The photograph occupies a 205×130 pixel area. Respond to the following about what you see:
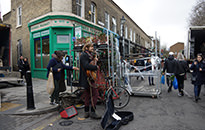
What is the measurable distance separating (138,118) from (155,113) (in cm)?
73

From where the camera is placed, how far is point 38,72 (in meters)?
12.9

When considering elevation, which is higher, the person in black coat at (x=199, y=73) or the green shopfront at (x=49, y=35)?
the green shopfront at (x=49, y=35)

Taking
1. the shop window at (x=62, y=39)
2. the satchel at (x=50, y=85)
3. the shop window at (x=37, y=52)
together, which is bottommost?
the satchel at (x=50, y=85)

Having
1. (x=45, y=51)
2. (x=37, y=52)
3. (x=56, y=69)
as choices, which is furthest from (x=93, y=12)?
(x=56, y=69)

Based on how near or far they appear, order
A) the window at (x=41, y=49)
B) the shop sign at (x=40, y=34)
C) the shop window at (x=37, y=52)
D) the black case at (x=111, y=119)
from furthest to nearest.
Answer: the shop window at (x=37, y=52) → the window at (x=41, y=49) → the shop sign at (x=40, y=34) → the black case at (x=111, y=119)

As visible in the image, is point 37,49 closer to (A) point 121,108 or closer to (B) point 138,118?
(A) point 121,108

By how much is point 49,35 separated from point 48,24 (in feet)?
2.70

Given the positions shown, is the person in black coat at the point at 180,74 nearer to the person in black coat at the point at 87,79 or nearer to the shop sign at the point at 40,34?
the person in black coat at the point at 87,79

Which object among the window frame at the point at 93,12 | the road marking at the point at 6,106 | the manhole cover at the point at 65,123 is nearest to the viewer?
the manhole cover at the point at 65,123

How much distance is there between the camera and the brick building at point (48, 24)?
11.4 meters

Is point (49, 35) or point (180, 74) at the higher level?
point (49, 35)

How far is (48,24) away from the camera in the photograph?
11.5 m

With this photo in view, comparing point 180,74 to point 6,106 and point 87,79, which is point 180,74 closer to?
point 87,79

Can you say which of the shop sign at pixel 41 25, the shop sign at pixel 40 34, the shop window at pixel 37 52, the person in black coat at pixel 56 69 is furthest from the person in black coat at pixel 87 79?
the shop window at pixel 37 52
